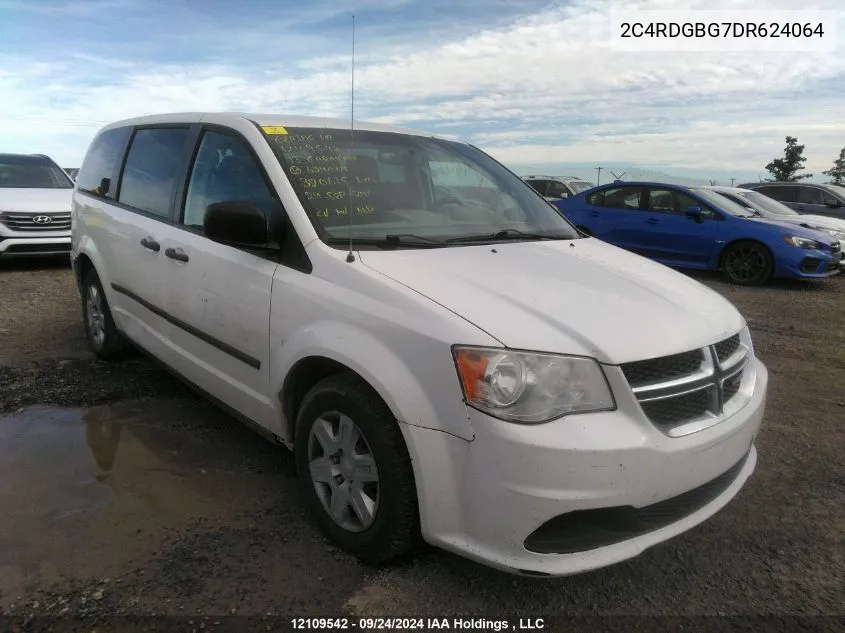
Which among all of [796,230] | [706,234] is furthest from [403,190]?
[796,230]

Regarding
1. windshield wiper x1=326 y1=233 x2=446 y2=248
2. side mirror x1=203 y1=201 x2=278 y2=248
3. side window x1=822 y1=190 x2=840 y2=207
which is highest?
side window x1=822 y1=190 x2=840 y2=207

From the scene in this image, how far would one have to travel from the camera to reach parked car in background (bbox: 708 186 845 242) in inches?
396

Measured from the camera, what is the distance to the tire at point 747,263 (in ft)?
30.0

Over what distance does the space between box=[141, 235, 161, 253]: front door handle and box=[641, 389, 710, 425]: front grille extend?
2.73m

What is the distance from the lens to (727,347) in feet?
8.04

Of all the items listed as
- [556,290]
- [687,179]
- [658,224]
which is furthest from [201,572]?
[687,179]

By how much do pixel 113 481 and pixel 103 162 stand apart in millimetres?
2684

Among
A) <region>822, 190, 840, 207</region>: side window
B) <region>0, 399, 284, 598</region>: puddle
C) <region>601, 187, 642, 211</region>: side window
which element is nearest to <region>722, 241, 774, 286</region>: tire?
<region>601, 187, 642, 211</region>: side window

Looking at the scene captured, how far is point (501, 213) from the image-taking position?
331cm

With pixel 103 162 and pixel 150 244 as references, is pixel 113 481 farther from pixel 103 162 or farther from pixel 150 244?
pixel 103 162

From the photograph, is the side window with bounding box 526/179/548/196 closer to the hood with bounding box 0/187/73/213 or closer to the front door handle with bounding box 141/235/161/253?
the hood with bounding box 0/187/73/213

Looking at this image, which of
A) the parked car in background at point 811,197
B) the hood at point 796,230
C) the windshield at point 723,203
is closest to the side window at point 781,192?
the parked car in background at point 811,197

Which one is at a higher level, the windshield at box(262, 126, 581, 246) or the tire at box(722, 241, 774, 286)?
the windshield at box(262, 126, 581, 246)

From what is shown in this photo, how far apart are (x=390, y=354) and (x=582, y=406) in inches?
25.3
